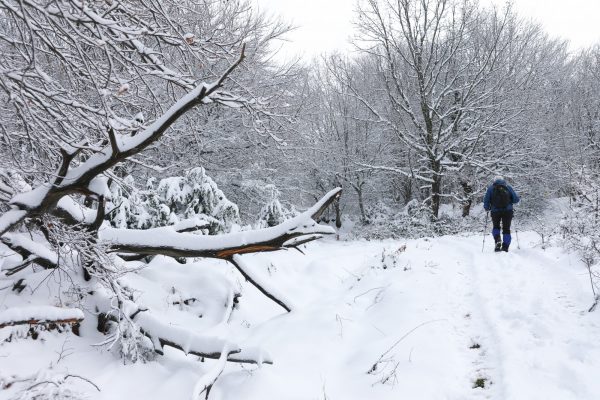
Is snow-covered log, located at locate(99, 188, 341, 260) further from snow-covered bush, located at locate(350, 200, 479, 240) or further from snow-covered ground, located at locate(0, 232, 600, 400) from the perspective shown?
snow-covered bush, located at locate(350, 200, 479, 240)

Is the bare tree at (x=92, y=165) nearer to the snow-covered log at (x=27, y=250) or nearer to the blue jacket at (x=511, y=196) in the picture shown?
the snow-covered log at (x=27, y=250)

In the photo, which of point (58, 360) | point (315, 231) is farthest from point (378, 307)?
point (58, 360)

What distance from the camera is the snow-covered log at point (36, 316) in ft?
8.68

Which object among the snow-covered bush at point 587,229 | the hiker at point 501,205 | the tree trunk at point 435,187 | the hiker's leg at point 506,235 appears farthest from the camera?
the tree trunk at point 435,187

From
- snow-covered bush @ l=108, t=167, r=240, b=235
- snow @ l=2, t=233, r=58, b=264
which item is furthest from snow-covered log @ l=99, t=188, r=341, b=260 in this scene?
snow-covered bush @ l=108, t=167, r=240, b=235

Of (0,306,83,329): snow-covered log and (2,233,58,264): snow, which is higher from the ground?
(2,233,58,264): snow

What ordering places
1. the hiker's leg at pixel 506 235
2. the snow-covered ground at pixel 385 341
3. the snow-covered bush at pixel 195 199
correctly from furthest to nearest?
the snow-covered bush at pixel 195 199 → the hiker's leg at pixel 506 235 → the snow-covered ground at pixel 385 341

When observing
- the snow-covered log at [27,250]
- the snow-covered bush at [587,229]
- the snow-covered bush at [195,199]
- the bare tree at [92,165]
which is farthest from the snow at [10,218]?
the snow-covered bush at [195,199]

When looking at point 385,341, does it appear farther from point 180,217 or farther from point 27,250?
point 180,217

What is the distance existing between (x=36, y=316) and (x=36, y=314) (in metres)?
0.02

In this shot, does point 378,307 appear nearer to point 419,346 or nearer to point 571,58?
point 419,346

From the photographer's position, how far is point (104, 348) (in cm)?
339

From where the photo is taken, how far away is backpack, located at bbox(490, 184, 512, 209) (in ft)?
28.6

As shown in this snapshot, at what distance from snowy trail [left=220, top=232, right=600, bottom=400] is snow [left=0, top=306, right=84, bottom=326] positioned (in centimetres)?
140
